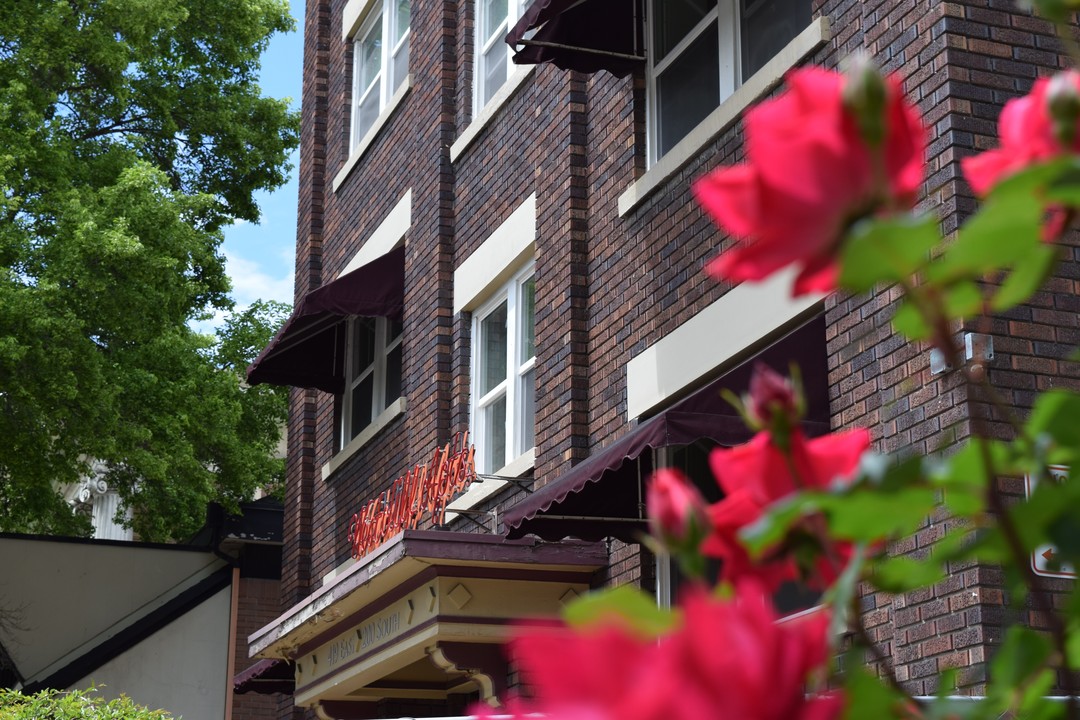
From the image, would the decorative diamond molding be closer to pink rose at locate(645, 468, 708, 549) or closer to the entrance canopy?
the entrance canopy

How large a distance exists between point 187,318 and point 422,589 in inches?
476

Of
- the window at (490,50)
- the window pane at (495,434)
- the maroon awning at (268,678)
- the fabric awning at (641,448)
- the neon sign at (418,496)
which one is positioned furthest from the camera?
the maroon awning at (268,678)

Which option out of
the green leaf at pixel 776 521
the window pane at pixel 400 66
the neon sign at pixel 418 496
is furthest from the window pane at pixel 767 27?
the green leaf at pixel 776 521

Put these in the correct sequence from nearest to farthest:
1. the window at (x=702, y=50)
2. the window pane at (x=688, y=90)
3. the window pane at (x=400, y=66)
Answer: the window at (x=702, y=50) < the window pane at (x=688, y=90) < the window pane at (x=400, y=66)

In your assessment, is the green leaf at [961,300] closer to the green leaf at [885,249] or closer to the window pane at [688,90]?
the green leaf at [885,249]

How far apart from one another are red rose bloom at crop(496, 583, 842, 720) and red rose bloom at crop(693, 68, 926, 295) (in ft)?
1.01

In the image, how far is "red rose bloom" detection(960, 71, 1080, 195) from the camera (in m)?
1.26

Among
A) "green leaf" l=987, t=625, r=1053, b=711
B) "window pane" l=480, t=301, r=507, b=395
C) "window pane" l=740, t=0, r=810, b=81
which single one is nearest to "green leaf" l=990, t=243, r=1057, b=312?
"green leaf" l=987, t=625, r=1053, b=711

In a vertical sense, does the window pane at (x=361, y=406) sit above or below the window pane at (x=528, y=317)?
above

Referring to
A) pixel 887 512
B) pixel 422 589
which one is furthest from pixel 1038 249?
pixel 422 589

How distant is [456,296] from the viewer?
1389 cm

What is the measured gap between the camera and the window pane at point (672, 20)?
10781mm

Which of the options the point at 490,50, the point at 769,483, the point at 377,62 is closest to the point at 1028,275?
the point at 769,483

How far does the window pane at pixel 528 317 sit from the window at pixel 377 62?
14.1ft
